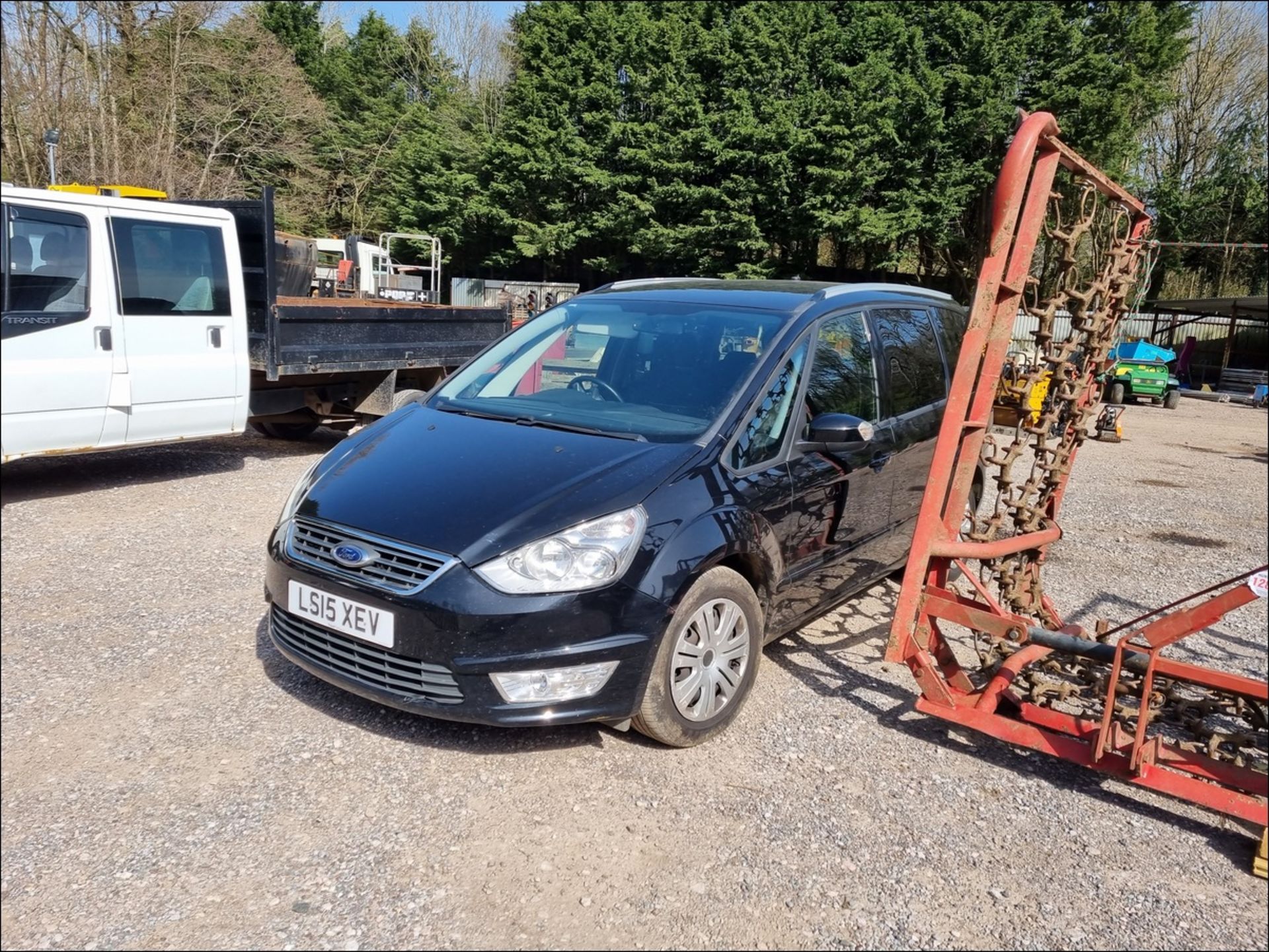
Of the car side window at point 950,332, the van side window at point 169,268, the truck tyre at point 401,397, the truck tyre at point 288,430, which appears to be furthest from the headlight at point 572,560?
the truck tyre at point 288,430

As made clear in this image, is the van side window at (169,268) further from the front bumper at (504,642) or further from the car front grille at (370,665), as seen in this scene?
the front bumper at (504,642)

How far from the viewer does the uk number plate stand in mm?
3029

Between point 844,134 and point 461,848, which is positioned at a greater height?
point 844,134

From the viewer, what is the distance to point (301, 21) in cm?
4112

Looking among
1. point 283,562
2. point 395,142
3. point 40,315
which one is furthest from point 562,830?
point 395,142

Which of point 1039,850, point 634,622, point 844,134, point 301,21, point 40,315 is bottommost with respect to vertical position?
point 1039,850

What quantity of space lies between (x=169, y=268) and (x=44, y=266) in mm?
886

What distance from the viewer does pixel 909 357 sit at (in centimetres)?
485

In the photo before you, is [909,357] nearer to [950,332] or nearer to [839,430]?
[950,332]

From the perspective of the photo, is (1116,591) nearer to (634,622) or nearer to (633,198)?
(634,622)

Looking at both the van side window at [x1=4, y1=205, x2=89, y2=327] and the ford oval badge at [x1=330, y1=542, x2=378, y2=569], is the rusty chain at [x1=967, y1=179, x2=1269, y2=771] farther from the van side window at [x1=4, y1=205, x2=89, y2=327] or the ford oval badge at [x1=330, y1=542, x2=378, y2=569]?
the van side window at [x1=4, y1=205, x2=89, y2=327]

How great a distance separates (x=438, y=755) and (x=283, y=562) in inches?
36.0

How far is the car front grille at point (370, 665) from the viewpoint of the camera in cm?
302

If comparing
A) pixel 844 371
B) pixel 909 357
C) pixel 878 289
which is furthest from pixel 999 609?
pixel 878 289
